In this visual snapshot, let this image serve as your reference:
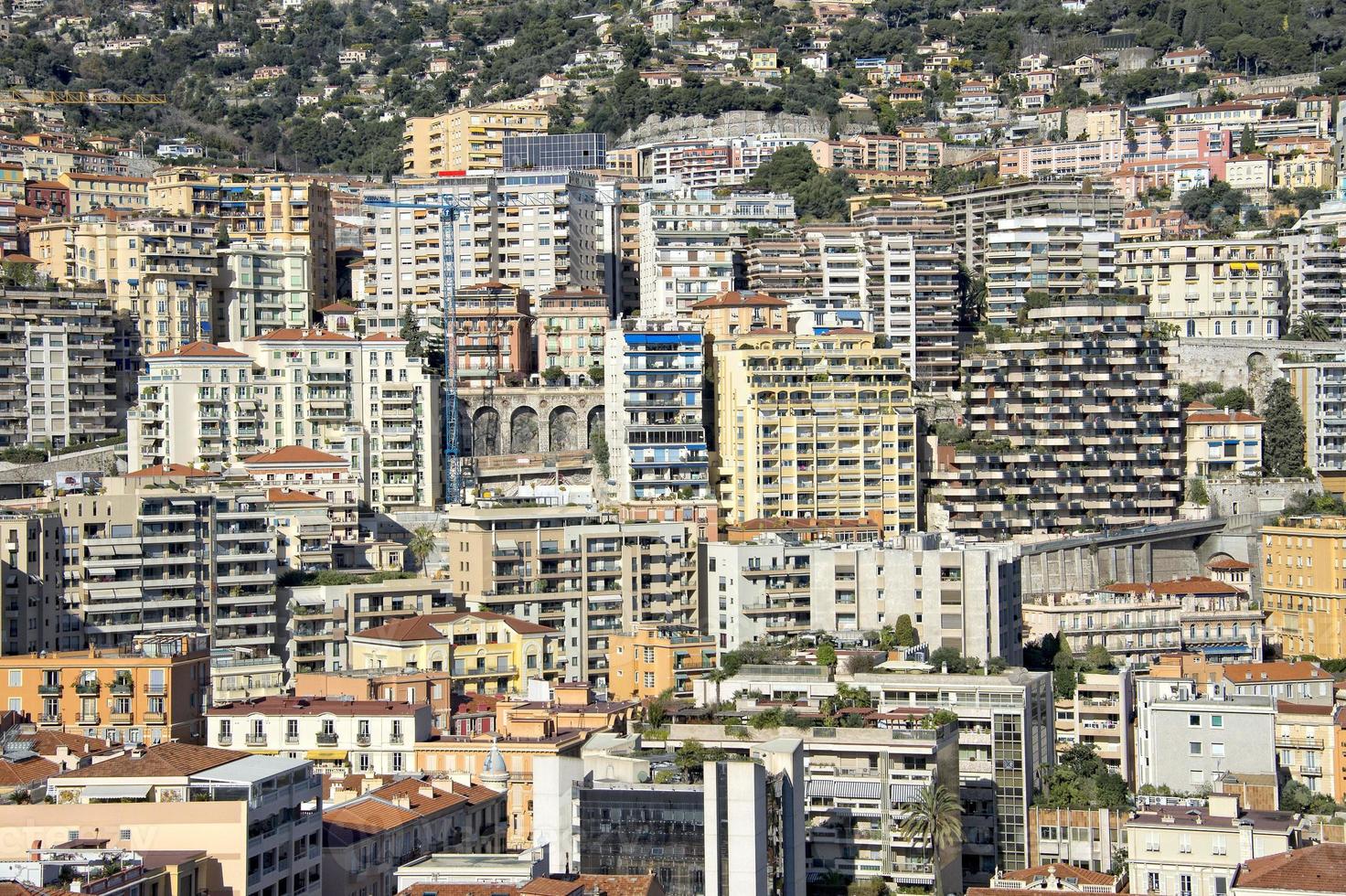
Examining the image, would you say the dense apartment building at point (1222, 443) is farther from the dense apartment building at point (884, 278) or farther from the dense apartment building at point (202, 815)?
the dense apartment building at point (202, 815)

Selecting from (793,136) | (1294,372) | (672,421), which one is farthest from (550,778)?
(793,136)

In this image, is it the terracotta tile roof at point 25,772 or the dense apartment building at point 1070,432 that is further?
the dense apartment building at point 1070,432

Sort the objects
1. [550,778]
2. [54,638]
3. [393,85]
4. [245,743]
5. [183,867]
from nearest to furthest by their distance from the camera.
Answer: [183,867], [550,778], [245,743], [54,638], [393,85]

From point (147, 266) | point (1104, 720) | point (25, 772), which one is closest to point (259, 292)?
point (147, 266)

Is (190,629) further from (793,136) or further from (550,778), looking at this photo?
(793,136)

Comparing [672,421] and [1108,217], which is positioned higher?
[1108,217]

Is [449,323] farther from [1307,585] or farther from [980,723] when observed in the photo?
[980,723]

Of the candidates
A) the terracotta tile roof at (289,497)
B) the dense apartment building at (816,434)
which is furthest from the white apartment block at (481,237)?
the terracotta tile roof at (289,497)
